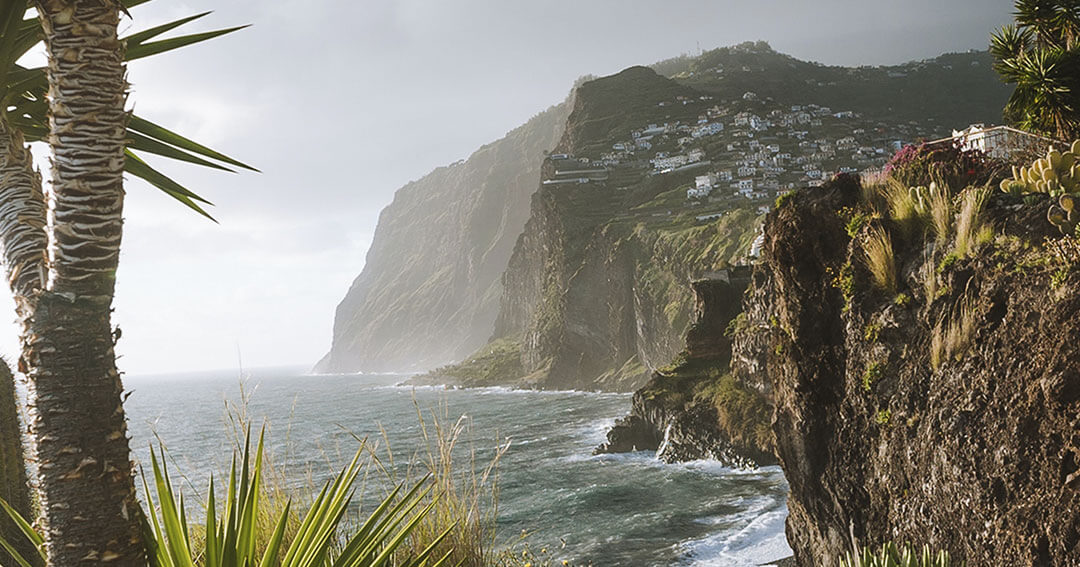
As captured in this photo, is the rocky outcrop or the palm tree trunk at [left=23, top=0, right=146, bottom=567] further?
the rocky outcrop

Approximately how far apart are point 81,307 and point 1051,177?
7.80 m

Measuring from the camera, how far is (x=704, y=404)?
84.3 ft

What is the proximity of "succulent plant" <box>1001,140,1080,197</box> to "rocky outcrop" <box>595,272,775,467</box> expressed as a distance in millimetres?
18056

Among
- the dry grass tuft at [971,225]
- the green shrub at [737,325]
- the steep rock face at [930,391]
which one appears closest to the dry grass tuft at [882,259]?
the steep rock face at [930,391]

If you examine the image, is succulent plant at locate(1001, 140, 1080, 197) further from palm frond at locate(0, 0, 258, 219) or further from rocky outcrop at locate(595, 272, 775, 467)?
rocky outcrop at locate(595, 272, 775, 467)

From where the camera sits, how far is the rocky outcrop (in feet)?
78.3

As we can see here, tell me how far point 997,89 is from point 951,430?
104244 mm

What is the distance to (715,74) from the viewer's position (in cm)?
12375

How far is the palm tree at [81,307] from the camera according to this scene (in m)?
1.58

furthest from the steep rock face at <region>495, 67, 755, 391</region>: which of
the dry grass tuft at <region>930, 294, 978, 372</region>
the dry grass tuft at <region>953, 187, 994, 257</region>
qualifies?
the dry grass tuft at <region>930, 294, 978, 372</region>

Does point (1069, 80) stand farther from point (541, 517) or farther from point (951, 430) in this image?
point (541, 517)

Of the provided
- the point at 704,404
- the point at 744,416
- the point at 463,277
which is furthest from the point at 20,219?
the point at 463,277

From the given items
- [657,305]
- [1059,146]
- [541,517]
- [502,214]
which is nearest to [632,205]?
[657,305]

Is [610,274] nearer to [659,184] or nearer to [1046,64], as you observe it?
[659,184]
